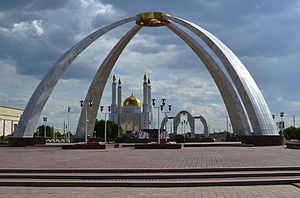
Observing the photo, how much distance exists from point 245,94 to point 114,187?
1809cm

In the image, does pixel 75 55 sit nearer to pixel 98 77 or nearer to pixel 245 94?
pixel 98 77

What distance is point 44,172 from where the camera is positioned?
10.3m

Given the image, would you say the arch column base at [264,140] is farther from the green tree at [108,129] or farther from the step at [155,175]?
the green tree at [108,129]

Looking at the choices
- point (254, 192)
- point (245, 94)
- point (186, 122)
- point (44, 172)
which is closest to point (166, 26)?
point (245, 94)

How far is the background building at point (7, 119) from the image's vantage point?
61.6 metres

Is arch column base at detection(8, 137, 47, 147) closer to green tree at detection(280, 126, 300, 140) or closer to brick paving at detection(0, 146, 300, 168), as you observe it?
brick paving at detection(0, 146, 300, 168)

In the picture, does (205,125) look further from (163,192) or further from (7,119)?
(163,192)

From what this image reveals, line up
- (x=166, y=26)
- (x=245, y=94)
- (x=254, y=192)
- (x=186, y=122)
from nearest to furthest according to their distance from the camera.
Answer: (x=254, y=192), (x=245, y=94), (x=166, y=26), (x=186, y=122)

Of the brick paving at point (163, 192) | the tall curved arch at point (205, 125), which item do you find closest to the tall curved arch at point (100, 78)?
Result: the brick paving at point (163, 192)

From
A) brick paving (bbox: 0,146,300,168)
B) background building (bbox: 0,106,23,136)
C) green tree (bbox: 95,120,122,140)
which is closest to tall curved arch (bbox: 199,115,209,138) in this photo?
green tree (bbox: 95,120,122,140)

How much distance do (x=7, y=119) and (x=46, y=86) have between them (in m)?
39.2

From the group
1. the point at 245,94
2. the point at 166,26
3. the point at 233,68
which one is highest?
the point at 166,26

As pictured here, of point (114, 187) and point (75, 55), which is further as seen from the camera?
point (75, 55)

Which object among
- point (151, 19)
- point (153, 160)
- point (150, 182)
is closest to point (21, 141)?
point (151, 19)
